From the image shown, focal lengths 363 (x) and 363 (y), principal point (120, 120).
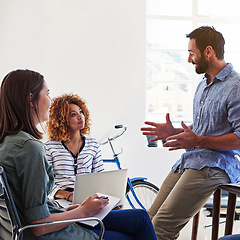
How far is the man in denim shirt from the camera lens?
1934 mm

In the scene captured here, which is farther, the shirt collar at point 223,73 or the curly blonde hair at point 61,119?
the curly blonde hair at point 61,119

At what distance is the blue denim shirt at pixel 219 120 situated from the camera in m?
1.95

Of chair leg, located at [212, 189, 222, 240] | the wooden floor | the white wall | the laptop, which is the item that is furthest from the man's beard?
the white wall

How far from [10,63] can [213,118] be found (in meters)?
2.65

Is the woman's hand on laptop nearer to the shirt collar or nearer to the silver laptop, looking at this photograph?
the silver laptop

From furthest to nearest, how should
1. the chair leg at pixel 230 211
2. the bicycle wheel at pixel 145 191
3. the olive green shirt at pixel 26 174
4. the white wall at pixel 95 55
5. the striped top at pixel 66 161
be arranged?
1. the white wall at pixel 95 55
2. the bicycle wheel at pixel 145 191
3. the striped top at pixel 66 161
4. the chair leg at pixel 230 211
5. the olive green shirt at pixel 26 174

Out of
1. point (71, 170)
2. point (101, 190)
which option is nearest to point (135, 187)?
point (71, 170)

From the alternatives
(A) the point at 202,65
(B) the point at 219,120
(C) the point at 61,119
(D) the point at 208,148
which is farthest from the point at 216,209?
(C) the point at 61,119

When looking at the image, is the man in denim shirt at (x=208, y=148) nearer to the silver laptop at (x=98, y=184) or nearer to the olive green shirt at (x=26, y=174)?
the silver laptop at (x=98, y=184)

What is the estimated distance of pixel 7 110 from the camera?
1392 millimetres

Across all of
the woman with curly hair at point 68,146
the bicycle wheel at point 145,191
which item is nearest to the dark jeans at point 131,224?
the woman with curly hair at point 68,146

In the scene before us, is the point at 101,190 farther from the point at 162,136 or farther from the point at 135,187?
the point at 135,187

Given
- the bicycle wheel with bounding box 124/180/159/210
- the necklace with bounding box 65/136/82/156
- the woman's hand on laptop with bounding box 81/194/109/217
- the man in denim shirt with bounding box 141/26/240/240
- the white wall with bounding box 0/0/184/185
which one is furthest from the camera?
the white wall with bounding box 0/0/184/185

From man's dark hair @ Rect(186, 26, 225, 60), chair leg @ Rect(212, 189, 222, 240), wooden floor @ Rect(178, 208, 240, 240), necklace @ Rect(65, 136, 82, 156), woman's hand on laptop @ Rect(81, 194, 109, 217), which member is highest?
man's dark hair @ Rect(186, 26, 225, 60)
